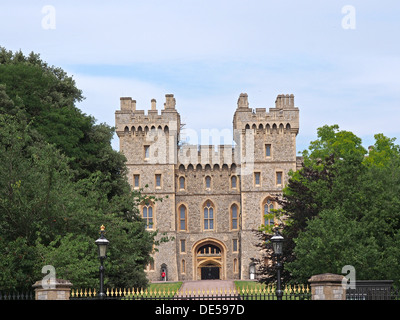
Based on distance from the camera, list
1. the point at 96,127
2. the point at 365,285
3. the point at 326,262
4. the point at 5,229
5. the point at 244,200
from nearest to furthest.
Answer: the point at 365,285 < the point at 5,229 < the point at 326,262 < the point at 96,127 < the point at 244,200

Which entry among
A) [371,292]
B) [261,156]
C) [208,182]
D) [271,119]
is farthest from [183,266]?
[371,292]

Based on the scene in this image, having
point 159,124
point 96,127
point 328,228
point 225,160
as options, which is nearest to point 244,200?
point 225,160

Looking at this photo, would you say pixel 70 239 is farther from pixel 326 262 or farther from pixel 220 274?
pixel 220 274

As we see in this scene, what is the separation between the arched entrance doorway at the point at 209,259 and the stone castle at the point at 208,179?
90 millimetres

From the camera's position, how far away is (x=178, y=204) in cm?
6931

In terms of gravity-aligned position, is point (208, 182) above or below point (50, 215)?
above

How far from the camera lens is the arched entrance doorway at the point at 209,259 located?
226 ft

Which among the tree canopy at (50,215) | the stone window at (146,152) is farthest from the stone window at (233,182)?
the tree canopy at (50,215)

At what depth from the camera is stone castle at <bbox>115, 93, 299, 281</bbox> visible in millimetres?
67375

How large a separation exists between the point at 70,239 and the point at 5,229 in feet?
7.91

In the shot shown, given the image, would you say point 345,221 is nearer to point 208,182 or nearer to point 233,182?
point 233,182

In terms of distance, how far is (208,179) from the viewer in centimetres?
7006

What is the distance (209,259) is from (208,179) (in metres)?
7.31

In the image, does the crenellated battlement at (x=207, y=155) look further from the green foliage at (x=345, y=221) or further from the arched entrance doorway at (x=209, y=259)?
the green foliage at (x=345, y=221)
